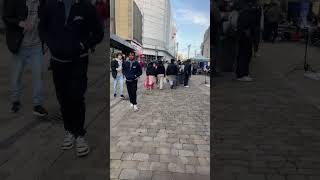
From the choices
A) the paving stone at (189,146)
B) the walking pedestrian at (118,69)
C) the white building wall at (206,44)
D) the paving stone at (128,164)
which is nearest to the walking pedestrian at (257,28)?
the white building wall at (206,44)

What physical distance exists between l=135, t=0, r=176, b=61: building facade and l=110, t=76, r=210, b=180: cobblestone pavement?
196 millimetres

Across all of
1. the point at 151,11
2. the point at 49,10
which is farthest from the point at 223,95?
the point at 49,10

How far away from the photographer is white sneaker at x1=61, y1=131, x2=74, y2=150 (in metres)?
1.82

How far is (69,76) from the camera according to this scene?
175cm

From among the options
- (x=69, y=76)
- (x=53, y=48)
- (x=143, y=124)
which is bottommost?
(x=143, y=124)

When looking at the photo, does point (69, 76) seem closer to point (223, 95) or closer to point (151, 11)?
point (151, 11)

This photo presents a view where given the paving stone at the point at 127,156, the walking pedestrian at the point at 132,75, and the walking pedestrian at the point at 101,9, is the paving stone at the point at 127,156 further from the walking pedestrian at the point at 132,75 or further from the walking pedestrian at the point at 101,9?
the walking pedestrian at the point at 101,9

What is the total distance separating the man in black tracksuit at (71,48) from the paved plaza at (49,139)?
0.04m

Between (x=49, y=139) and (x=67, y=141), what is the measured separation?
0.33ft

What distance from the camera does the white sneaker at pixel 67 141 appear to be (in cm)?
182

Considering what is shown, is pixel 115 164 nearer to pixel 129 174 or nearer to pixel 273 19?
pixel 129 174

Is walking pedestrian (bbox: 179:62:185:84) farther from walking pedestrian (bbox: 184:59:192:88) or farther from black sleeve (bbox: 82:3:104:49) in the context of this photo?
black sleeve (bbox: 82:3:104:49)

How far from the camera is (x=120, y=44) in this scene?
1669mm

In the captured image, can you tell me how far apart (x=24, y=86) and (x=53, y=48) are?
0.29 m
